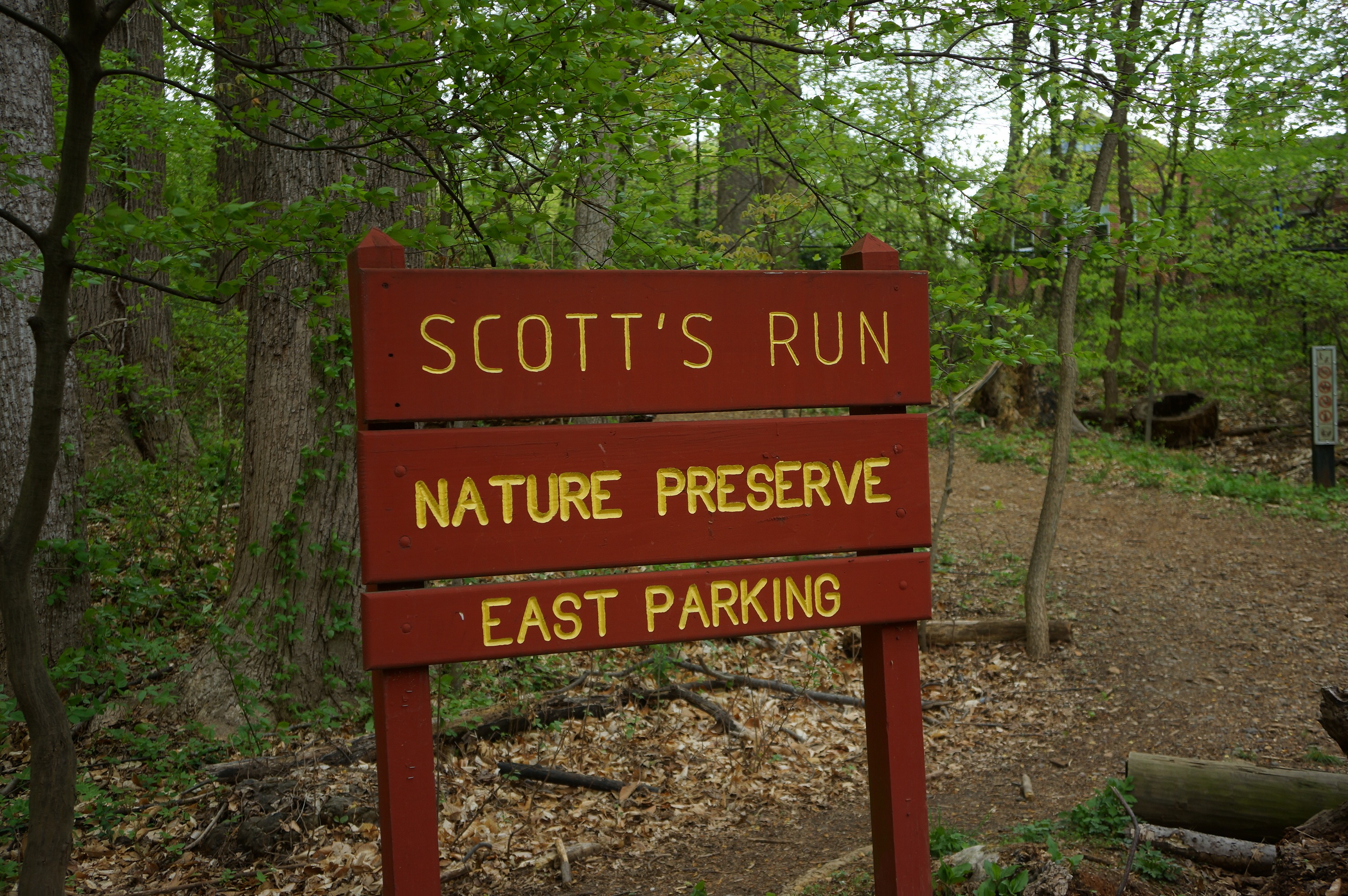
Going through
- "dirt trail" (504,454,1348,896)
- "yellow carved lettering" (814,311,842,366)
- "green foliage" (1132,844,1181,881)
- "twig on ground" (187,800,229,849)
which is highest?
"yellow carved lettering" (814,311,842,366)

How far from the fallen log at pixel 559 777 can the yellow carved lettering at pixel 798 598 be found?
2.83 m

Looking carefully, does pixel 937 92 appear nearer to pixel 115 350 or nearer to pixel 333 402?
pixel 333 402

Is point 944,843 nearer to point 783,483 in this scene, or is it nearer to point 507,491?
point 783,483

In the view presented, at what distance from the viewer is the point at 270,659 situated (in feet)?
18.4

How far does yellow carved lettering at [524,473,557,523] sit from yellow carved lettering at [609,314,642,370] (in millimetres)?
412

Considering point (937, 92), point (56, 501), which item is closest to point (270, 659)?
point (56, 501)

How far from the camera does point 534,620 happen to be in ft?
8.73

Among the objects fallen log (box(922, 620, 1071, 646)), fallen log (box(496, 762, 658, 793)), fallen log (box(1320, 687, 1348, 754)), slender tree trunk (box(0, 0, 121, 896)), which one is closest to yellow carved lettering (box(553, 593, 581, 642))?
slender tree trunk (box(0, 0, 121, 896))

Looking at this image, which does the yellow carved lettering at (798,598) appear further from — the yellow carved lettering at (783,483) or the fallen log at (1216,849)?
the fallen log at (1216,849)

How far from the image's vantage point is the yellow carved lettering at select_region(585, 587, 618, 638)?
271 centimetres

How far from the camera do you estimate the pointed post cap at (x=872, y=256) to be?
3.04 metres

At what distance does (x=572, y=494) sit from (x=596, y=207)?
2.11 m

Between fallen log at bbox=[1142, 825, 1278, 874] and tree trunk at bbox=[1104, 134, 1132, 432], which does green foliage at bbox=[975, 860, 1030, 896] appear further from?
tree trunk at bbox=[1104, 134, 1132, 432]

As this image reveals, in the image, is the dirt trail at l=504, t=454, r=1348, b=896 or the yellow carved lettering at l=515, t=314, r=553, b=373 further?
the dirt trail at l=504, t=454, r=1348, b=896
